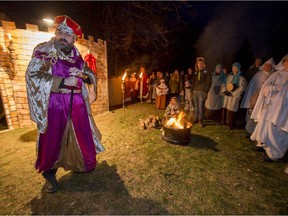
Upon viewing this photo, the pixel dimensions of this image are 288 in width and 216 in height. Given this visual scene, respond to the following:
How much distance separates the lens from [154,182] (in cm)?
359

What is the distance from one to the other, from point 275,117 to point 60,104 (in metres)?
4.97

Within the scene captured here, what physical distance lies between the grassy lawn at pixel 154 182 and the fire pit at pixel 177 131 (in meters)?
0.19

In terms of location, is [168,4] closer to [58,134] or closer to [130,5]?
[130,5]

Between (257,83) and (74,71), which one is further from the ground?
(74,71)

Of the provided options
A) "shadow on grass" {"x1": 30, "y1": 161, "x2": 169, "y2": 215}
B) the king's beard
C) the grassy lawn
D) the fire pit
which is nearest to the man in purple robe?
the king's beard

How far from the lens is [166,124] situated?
5.41 metres

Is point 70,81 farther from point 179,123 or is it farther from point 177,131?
point 179,123

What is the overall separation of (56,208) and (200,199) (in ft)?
8.14

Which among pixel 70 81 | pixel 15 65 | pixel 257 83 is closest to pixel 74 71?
pixel 70 81

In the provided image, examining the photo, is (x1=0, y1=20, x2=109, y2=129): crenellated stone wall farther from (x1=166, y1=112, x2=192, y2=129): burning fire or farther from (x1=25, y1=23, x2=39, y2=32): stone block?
(x1=166, y1=112, x2=192, y2=129): burning fire

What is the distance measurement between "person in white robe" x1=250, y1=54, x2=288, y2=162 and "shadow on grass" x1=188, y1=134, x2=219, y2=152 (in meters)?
1.23

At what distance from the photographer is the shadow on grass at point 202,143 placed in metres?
5.29

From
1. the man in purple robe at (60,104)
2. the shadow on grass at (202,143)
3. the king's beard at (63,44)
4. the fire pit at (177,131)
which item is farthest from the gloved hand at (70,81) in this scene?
the shadow on grass at (202,143)

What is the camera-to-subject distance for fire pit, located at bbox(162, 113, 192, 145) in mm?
5133
